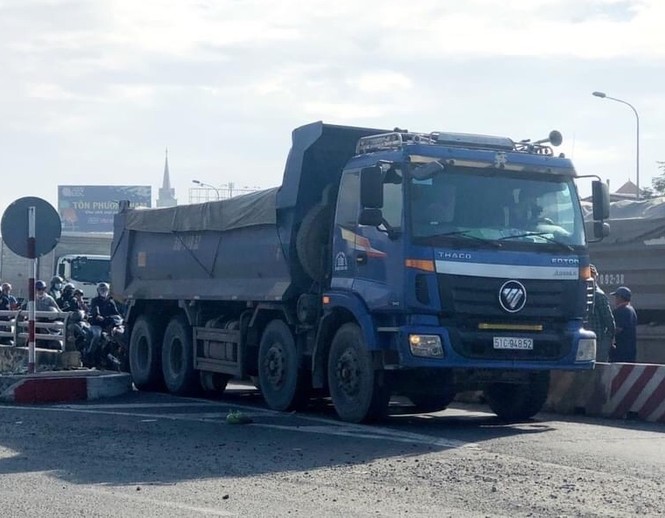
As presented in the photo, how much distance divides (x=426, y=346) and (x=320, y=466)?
2.45 m

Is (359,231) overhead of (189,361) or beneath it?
overhead

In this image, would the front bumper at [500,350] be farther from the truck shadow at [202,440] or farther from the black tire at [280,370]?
the black tire at [280,370]

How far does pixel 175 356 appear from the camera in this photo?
1734cm

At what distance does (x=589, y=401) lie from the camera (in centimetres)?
1423

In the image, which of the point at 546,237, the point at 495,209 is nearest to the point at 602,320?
the point at 546,237

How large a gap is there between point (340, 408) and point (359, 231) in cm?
187

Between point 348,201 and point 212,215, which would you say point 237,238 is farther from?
point 348,201

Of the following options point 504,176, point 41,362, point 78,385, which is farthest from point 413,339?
point 41,362

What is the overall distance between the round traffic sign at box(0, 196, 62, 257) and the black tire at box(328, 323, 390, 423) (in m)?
4.91

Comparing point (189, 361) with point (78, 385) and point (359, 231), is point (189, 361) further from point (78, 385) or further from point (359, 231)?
point (359, 231)

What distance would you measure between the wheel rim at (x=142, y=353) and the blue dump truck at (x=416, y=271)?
12.2 feet

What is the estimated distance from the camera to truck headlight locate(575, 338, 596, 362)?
12.5 metres

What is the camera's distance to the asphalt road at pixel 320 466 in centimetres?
805

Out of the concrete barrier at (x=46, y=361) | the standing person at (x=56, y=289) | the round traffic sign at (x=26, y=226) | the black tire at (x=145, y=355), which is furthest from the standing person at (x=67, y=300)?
the round traffic sign at (x=26, y=226)
